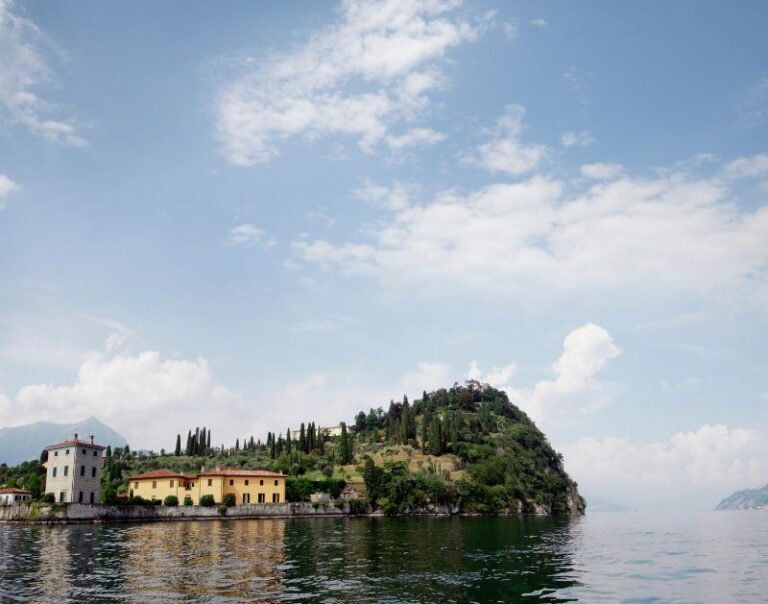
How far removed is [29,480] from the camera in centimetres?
11231

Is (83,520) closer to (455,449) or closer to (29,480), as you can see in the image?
(29,480)

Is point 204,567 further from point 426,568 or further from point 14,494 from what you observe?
point 14,494

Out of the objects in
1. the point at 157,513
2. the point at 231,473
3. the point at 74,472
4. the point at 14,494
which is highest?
the point at 74,472

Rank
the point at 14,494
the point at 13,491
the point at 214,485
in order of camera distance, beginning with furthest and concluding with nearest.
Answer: the point at 214,485 < the point at 13,491 < the point at 14,494

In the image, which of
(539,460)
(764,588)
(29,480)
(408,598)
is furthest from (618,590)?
(539,460)

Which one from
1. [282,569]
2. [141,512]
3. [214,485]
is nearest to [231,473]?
[214,485]

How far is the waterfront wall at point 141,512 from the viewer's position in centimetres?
8875

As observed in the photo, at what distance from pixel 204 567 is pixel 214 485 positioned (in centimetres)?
7541

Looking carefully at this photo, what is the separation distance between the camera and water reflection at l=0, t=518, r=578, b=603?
30141 millimetres

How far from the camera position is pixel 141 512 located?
322 feet

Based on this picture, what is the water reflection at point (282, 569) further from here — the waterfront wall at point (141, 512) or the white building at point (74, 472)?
the white building at point (74, 472)

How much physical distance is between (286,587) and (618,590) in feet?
56.1

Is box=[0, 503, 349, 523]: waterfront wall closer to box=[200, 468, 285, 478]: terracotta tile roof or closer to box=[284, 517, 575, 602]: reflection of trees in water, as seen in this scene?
box=[200, 468, 285, 478]: terracotta tile roof

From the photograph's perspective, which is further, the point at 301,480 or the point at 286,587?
the point at 301,480
